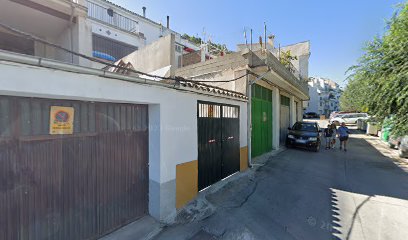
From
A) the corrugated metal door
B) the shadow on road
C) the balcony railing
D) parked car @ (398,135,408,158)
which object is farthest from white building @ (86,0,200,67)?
parked car @ (398,135,408,158)

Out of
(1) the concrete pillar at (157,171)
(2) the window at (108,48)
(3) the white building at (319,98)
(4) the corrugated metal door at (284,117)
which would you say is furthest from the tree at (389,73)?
(3) the white building at (319,98)

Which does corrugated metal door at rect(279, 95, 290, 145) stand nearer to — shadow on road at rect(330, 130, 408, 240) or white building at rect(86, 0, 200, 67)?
shadow on road at rect(330, 130, 408, 240)

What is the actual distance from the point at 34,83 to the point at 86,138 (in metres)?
1.09

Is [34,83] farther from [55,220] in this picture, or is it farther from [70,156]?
[55,220]

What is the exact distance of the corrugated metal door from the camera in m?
13.1

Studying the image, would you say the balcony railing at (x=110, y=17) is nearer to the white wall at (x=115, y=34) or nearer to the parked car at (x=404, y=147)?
the white wall at (x=115, y=34)

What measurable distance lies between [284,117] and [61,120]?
1348 cm

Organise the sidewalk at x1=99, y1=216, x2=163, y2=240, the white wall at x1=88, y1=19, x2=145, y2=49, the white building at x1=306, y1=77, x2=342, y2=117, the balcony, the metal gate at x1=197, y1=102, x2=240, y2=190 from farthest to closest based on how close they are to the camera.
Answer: the white building at x1=306, y1=77, x2=342, y2=117 < the white wall at x1=88, y1=19, x2=145, y2=49 < the metal gate at x1=197, y1=102, x2=240, y2=190 < the balcony < the sidewalk at x1=99, y1=216, x2=163, y2=240

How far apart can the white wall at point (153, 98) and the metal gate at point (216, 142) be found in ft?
1.13

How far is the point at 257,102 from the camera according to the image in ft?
30.2

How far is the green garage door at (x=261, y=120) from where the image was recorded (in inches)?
352

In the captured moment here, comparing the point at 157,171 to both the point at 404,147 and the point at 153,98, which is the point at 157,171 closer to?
the point at 153,98

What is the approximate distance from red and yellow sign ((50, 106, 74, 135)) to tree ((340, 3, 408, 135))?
856 cm

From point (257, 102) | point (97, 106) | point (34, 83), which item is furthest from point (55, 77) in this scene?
point (257, 102)
